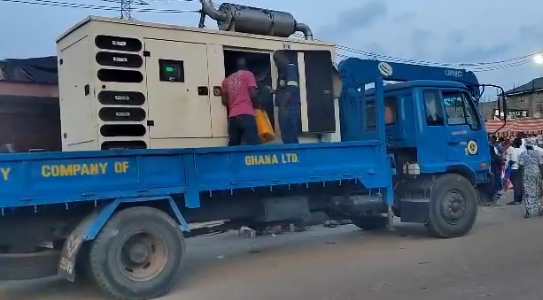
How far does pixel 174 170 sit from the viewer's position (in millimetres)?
6441

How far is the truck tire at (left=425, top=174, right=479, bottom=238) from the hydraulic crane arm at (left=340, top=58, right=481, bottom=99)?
1.83 metres

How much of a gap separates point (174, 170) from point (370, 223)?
17.1 ft

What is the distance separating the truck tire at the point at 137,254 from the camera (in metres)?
5.89

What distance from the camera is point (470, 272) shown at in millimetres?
6777

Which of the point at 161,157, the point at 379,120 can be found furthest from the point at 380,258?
the point at 161,157

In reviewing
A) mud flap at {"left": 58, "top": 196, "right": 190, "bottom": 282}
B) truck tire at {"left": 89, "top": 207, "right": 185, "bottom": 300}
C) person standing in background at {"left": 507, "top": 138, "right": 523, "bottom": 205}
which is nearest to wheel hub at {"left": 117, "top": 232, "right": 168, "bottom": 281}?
truck tire at {"left": 89, "top": 207, "right": 185, "bottom": 300}

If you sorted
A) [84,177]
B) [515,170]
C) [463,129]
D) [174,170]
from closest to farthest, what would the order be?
[84,177]
[174,170]
[463,129]
[515,170]

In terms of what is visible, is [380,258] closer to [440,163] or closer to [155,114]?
[440,163]

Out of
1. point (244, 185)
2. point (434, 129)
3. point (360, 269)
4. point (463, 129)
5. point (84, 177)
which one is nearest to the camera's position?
point (84, 177)

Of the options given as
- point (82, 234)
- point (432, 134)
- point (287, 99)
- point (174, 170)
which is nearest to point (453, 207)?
point (432, 134)

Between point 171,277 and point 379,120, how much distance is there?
12.9ft

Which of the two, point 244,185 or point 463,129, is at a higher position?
point 463,129

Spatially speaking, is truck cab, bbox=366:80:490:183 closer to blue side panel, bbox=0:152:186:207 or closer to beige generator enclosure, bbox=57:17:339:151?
beige generator enclosure, bbox=57:17:339:151

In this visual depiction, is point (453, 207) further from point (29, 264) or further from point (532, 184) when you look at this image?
point (29, 264)
